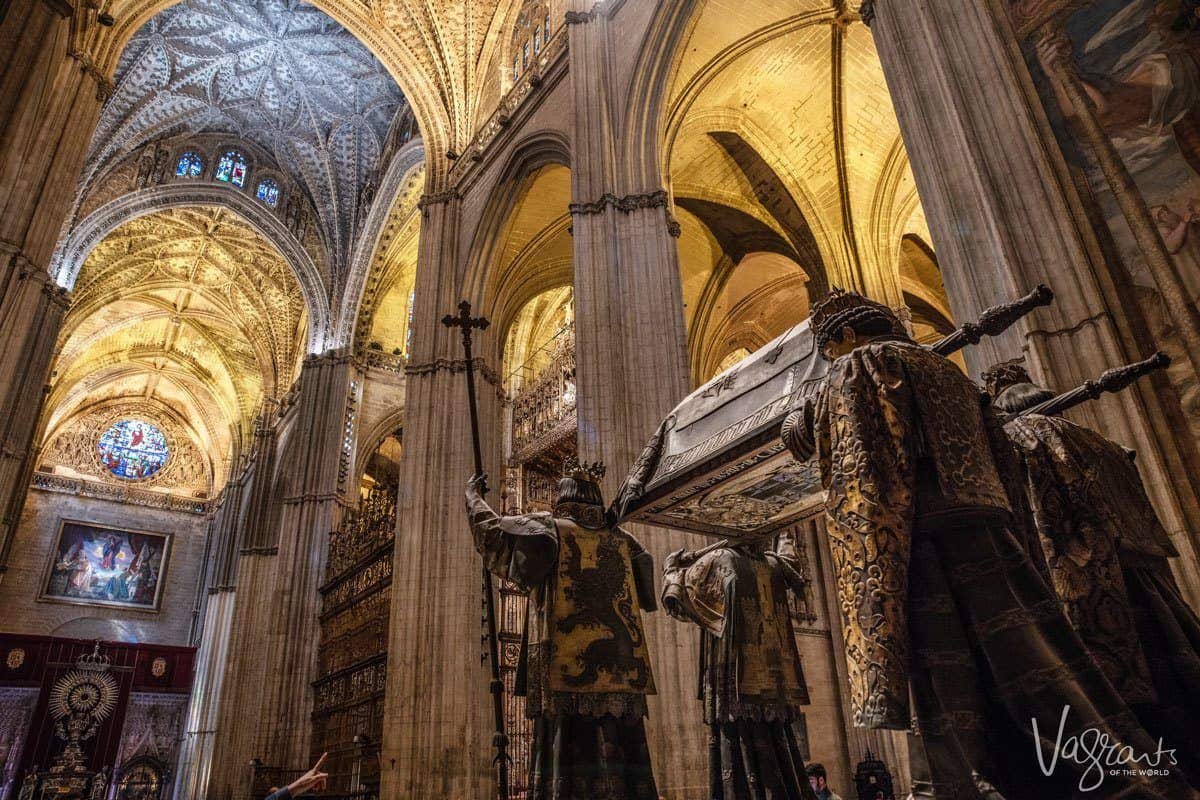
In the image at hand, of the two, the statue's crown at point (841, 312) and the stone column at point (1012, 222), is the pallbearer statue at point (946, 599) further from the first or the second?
the stone column at point (1012, 222)

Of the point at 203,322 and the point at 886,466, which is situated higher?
the point at 203,322

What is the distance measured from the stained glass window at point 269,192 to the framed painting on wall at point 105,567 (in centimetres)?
1298

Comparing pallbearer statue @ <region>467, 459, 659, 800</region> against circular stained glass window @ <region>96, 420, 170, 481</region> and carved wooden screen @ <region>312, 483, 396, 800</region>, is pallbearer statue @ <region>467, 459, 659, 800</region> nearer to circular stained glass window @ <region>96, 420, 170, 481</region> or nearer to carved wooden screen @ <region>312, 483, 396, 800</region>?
carved wooden screen @ <region>312, 483, 396, 800</region>

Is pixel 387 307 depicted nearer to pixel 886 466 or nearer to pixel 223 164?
pixel 223 164

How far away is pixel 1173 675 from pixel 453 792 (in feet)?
28.7

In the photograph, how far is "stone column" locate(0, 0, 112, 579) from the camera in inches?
338

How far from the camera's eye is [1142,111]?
13.8 feet

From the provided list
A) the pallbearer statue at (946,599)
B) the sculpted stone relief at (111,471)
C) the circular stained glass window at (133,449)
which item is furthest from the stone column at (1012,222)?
the circular stained glass window at (133,449)

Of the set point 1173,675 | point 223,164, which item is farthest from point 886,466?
point 223,164

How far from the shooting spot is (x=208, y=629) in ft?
70.6

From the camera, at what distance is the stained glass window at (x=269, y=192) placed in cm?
1964

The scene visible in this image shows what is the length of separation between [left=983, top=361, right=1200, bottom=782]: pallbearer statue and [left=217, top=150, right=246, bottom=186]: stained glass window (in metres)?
21.1

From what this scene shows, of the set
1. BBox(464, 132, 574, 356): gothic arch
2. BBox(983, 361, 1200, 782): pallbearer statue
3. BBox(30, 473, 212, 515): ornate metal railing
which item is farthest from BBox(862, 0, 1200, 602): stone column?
BBox(30, 473, 212, 515): ornate metal railing

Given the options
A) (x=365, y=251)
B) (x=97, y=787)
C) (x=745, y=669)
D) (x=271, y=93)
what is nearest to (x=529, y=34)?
(x=365, y=251)
